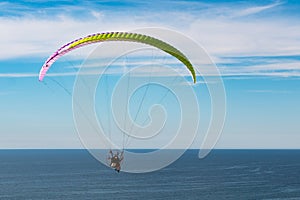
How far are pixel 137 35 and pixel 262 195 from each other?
79504mm

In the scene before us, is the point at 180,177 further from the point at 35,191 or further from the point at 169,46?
the point at 169,46

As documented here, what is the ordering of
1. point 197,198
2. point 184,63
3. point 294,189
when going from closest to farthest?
point 184,63, point 197,198, point 294,189

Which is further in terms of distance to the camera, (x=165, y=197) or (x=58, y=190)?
(x=58, y=190)

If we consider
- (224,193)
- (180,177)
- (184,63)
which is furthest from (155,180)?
(184,63)

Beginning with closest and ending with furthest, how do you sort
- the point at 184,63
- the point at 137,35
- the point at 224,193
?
the point at 137,35, the point at 184,63, the point at 224,193

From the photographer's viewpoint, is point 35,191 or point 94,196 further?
point 35,191

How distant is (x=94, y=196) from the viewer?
9706 cm

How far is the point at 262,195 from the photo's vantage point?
98.6m

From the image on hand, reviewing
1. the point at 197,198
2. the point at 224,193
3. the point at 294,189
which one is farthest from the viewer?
the point at 294,189

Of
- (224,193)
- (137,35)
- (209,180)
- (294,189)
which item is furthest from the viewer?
(209,180)

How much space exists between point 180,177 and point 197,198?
38.2 metres

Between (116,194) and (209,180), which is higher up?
(209,180)

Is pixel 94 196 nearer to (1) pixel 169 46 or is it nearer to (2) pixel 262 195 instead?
(2) pixel 262 195

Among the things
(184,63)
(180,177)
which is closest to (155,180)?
(180,177)
